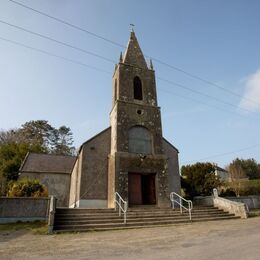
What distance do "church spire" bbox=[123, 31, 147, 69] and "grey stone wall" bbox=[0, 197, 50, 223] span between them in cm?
1366

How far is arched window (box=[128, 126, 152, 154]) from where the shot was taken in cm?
1728

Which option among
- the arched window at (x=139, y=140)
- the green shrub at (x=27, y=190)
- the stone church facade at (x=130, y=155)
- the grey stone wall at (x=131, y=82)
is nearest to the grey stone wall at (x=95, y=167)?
the stone church facade at (x=130, y=155)

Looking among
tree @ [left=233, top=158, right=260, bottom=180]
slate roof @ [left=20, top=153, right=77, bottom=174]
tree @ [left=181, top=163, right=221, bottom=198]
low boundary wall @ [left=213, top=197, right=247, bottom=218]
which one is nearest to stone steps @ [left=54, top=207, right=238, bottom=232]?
low boundary wall @ [left=213, top=197, right=247, bottom=218]

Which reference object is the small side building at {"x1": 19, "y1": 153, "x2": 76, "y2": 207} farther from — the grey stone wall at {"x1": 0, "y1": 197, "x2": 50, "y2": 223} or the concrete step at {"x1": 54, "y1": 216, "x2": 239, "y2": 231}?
the concrete step at {"x1": 54, "y1": 216, "x2": 239, "y2": 231}

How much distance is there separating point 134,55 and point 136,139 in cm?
Result: 864

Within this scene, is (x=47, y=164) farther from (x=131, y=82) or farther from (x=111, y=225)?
(x=111, y=225)

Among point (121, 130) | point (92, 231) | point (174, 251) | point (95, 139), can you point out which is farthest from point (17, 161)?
point (174, 251)

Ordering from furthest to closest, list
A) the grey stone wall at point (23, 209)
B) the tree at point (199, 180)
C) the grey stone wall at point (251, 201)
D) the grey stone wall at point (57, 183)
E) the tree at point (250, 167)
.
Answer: the tree at point (250, 167) → the grey stone wall at point (57, 183) → the tree at point (199, 180) → the grey stone wall at point (251, 201) → the grey stone wall at point (23, 209)

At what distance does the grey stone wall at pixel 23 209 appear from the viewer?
11961 millimetres

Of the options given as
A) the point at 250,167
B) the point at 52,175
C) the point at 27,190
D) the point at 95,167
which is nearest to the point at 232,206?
the point at 95,167

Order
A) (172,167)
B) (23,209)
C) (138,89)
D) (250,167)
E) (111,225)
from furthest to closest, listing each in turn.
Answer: (250,167)
(138,89)
(172,167)
(23,209)
(111,225)

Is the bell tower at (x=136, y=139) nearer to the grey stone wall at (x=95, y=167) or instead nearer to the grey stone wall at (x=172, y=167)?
the grey stone wall at (x=95, y=167)

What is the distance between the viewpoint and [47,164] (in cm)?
2666

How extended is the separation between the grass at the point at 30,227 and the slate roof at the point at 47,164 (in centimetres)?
1358
